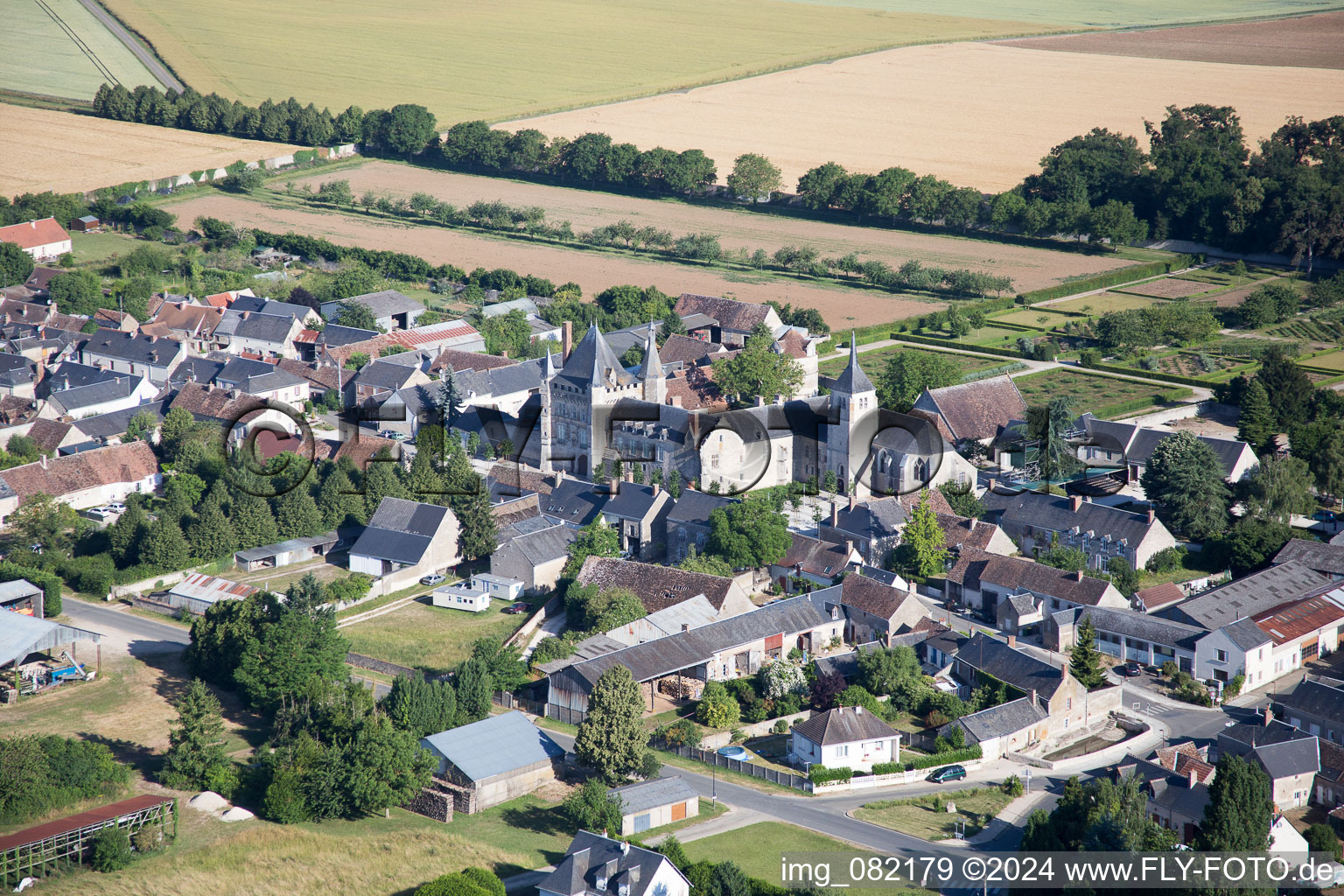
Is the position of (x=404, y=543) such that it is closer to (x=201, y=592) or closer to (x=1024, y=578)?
(x=201, y=592)

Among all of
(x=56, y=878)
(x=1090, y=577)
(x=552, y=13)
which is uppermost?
(x=552, y=13)

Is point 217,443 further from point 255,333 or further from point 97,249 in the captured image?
point 97,249

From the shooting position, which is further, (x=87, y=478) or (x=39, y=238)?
(x=39, y=238)

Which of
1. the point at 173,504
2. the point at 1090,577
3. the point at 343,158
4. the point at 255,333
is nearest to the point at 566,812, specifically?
the point at 1090,577

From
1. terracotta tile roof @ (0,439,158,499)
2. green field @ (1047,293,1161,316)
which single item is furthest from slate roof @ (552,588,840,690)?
green field @ (1047,293,1161,316)

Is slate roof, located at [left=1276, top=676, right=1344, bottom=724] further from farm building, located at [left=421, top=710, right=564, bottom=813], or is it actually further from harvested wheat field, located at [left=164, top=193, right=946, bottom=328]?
harvested wheat field, located at [left=164, top=193, right=946, bottom=328]

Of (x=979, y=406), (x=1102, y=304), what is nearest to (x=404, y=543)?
(x=979, y=406)

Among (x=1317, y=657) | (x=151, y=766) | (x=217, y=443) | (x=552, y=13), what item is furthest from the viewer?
(x=552, y=13)
